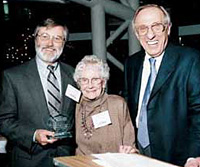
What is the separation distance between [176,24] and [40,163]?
5.79 metres

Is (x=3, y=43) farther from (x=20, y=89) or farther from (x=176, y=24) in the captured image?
(x=20, y=89)

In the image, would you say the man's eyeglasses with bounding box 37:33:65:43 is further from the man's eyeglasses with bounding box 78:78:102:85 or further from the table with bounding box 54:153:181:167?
the table with bounding box 54:153:181:167

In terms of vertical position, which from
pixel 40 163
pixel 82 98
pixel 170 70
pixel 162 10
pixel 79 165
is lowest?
pixel 40 163

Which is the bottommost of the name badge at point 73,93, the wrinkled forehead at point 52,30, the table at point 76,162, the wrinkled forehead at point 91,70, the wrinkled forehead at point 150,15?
the table at point 76,162

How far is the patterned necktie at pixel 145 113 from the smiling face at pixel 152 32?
9 cm

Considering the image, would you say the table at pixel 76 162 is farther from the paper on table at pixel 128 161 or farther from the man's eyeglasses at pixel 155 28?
the man's eyeglasses at pixel 155 28

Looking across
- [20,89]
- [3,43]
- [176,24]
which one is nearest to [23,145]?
[20,89]

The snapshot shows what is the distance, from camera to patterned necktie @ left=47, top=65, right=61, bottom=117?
2770 millimetres

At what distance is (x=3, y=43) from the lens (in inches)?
354

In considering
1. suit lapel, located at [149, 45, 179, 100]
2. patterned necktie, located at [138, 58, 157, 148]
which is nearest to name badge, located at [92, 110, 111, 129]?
patterned necktie, located at [138, 58, 157, 148]

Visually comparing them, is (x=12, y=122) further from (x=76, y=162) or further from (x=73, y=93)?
(x=76, y=162)

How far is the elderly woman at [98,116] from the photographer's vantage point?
2799 mm

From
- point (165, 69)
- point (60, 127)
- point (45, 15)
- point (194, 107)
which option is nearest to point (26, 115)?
point (60, 127)

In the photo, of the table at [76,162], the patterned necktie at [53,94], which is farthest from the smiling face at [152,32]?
the table at [76,162]
